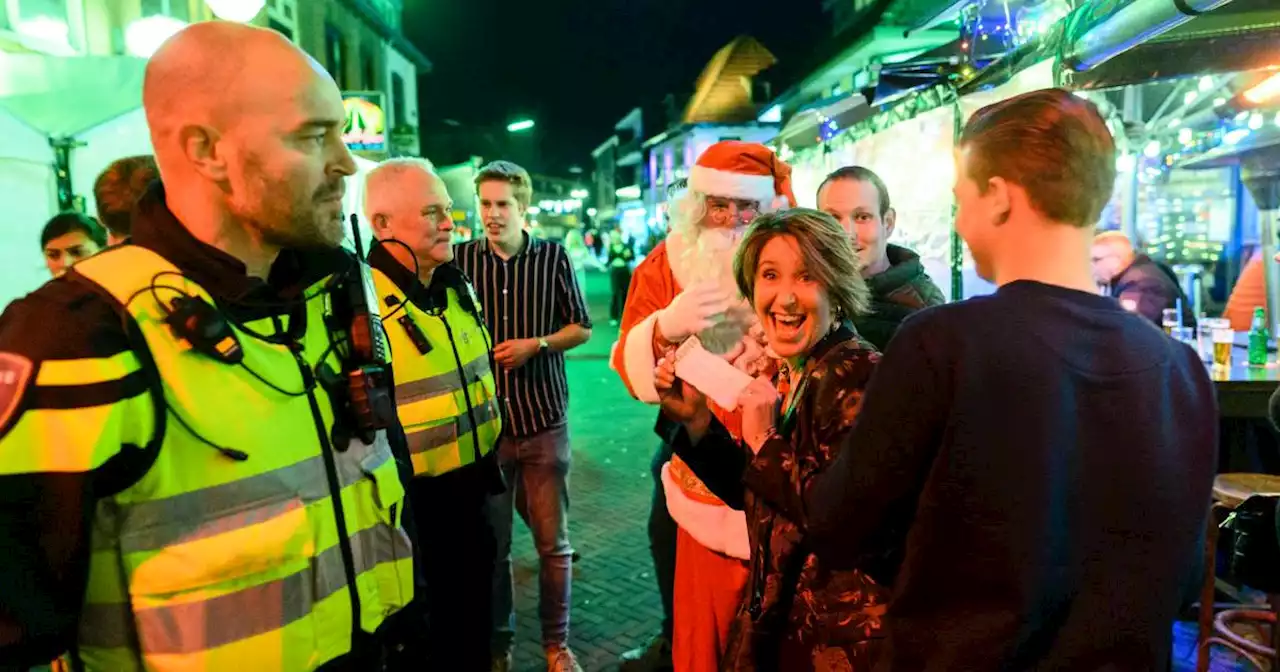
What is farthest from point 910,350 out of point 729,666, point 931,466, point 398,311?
point 398,311

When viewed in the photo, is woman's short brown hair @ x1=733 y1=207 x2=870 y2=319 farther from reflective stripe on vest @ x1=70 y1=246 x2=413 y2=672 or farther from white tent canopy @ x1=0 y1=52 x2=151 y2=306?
white tent canopy @ x1=0 y1=52 x2=151 y2=306

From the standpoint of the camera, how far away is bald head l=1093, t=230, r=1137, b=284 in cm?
545

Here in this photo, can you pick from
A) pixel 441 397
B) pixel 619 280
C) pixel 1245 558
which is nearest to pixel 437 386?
pixel 441 397

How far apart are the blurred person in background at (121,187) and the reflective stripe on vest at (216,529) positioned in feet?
4.97

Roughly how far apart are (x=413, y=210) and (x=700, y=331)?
1340 millimetres

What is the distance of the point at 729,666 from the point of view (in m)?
1.93

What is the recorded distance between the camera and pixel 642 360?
97.1 inches

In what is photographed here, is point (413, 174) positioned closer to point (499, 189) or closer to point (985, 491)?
point (499, 189)

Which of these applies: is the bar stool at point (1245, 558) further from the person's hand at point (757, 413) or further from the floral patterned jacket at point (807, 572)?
the person's hand at point (757, 413)

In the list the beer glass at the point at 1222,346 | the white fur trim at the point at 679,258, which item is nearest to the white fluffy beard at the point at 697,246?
the white fur trim at the point at 679,258

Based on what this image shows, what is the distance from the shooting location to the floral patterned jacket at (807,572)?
1.69 metres

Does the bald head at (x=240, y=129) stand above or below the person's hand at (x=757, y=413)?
above

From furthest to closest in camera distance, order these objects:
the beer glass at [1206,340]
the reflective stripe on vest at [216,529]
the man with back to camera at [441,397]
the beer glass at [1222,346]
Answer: the beer glass at [1206,340], the beer glass at [1222,346], the man with back to camera at [441,397], the reflective stripe on vest at [216,529]

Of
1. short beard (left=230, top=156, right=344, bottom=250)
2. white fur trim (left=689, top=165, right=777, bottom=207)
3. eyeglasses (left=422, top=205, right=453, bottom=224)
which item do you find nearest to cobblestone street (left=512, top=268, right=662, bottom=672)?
eyeglasses (left=422, top=205, right=453, bottom=224)
